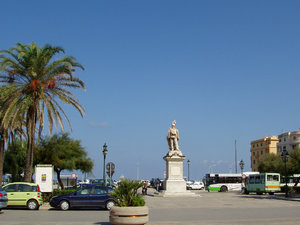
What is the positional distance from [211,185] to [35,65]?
122 ft

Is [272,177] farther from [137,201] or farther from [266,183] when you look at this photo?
[137,201]


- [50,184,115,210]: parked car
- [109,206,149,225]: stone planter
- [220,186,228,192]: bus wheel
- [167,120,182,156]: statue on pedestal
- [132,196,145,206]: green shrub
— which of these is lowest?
[220,186,228,192]: bus wheel

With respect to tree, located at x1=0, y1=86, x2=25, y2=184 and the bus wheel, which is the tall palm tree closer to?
tree, located at x1=0, y1=86, x2=25, y2=184

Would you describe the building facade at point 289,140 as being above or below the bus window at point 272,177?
above

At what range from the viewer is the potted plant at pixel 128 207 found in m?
13.9

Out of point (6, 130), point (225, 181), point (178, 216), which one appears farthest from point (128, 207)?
point (225, 181)

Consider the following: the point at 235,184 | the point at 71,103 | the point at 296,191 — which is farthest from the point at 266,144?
the point at 71,103

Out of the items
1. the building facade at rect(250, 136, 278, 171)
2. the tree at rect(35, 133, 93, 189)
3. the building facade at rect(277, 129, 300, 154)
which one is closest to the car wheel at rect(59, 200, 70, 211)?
the tree at rect(35, 133, 93, 189)

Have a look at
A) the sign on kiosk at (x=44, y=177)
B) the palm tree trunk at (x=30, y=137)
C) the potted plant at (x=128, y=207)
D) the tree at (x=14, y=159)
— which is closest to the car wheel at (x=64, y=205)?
→ the palm tree trunk at (x=30, y=137)

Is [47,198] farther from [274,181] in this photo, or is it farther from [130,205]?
[274,181]

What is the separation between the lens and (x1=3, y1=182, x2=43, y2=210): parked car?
23359 millimetres

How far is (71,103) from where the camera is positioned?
29.1 metres

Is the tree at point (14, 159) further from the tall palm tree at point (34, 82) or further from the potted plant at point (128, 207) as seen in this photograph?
the potted plant at point (128, 207)

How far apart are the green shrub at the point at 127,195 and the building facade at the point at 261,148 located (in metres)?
111
